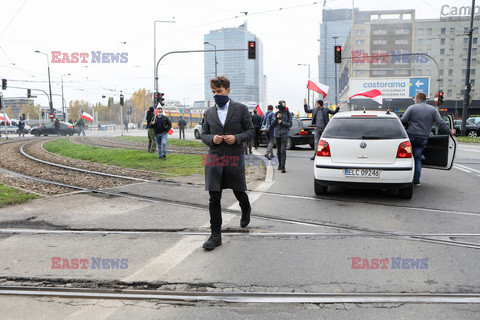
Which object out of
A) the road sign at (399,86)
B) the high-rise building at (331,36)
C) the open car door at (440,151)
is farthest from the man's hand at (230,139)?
the high-rise building at (331,36)

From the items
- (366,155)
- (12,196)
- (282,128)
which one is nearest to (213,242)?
(366,155)

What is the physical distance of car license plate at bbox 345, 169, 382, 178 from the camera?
6832 millimetres

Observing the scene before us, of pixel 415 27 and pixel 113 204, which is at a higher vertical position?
pixel 415 27

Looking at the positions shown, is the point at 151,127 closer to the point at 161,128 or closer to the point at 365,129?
the point at 161,128

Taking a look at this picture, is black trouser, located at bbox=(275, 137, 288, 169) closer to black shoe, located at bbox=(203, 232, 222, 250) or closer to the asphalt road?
the asphalt road

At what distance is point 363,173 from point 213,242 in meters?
3.42

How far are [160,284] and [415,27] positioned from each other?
110m

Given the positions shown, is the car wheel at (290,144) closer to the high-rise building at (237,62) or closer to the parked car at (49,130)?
the high-rise building at (237,62)

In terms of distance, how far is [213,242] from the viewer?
14.6 feet

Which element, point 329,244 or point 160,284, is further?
point 329,244

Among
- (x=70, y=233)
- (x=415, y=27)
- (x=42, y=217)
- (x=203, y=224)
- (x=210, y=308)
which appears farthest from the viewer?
(x=415, y=27)

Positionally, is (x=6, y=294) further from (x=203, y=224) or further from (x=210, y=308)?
(x=203, y=224)

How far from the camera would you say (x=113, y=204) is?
22.6ft

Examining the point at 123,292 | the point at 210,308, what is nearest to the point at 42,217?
the point at 123,292
